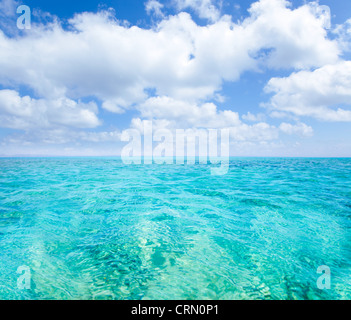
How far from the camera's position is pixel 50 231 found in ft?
22.4

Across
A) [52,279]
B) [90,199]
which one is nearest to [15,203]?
[90,199]

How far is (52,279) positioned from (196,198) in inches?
346

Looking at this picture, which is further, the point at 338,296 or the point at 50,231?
the point at 50,231

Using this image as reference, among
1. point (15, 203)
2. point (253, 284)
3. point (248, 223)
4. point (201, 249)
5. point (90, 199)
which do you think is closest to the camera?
point (253, 284)

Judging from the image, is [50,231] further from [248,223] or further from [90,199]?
[248,223]

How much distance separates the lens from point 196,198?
11789 millimetres
